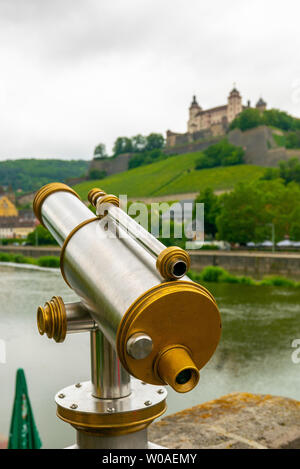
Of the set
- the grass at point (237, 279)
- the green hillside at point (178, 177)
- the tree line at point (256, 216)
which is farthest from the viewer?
the green hillside at point (178, 177)

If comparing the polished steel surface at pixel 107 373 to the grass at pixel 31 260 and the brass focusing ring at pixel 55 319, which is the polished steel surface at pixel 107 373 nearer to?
the brass focusing ring at pixel 55 319

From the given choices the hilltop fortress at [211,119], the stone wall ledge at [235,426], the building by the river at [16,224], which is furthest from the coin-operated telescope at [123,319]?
the hilltop fortress at [211,119]

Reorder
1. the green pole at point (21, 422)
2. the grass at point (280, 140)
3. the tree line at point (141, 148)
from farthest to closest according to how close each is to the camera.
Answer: the tree line at point (141, 148) → the grass at point (280, 140) → the green pole at point (21, 422)

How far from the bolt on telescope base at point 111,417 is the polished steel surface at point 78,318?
0.37ft

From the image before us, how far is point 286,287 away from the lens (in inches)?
595

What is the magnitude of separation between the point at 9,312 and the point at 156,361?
32.8 ft

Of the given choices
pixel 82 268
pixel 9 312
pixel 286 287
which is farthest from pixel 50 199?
pixel 286 287

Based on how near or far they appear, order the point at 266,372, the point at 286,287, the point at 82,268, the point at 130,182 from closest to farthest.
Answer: the point at 82,268 < the point at 266,372 < the point at 286,287 < the point at 130,182

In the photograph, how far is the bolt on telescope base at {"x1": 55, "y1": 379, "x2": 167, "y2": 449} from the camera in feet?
2.34

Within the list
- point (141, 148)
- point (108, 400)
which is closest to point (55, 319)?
point (108, 400)

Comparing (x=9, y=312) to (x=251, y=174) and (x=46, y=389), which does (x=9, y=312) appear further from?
(x=251, y=174)

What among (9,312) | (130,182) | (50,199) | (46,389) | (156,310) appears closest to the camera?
(156,310)

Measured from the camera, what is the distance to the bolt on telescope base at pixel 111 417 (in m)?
0.71

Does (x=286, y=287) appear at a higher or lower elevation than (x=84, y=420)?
lower
